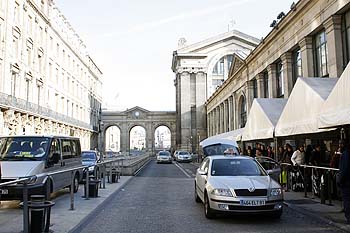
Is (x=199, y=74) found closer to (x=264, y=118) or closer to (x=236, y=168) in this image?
(x=264, y=118)

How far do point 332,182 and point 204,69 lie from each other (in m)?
70.4

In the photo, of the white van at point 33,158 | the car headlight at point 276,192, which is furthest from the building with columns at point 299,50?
the white van at point 33,158

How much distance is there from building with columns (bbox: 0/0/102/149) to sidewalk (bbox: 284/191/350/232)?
88.1 ft

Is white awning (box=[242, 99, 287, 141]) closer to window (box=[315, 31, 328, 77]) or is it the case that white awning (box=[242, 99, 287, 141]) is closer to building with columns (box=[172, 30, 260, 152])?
window (box=[315, 31, 328, 77])

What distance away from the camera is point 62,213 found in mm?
10234

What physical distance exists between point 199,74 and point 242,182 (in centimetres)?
7229

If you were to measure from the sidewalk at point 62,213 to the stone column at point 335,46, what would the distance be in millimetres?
10673

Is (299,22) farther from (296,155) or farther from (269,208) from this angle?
(269,208)

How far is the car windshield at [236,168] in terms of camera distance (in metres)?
10.5

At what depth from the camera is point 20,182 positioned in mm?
6965

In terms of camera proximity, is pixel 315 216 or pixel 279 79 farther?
pixel 279 79

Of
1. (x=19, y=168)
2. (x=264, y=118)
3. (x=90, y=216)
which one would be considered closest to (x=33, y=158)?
(x=19, y=168)

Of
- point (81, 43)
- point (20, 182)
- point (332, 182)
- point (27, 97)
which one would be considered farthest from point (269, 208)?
point (81, 43)

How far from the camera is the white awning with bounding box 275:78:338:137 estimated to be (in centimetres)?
1189
